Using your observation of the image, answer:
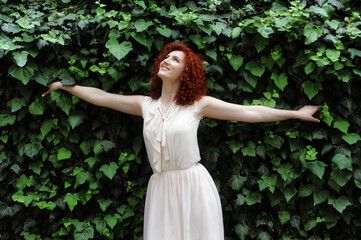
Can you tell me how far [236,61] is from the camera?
289cm

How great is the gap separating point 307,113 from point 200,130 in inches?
33.4

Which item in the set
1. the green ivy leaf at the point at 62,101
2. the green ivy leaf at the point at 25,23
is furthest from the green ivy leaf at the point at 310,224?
the green ivy leaf at the point at 25,23

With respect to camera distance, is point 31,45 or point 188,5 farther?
point 188,5

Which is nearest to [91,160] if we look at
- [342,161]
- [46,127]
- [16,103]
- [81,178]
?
[81,178]

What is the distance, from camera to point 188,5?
10.1 ft

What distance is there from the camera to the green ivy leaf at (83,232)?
2844 millimetres

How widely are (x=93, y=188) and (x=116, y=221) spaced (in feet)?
1.09

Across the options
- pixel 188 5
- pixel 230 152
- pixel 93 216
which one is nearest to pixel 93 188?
pixel 93 216

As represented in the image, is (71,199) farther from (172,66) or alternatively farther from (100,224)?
(172,66)

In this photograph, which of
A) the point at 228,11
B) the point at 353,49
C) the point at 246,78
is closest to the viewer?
the point at 353,49

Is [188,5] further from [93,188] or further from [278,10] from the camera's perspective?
[93,188]

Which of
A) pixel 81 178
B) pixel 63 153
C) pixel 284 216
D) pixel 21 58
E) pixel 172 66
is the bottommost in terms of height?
pixel 284 216

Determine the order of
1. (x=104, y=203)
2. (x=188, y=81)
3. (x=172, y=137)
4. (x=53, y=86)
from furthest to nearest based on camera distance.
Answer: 1. (x=104, y=203)
2. (x=53, y=86)
3. (x=188, y=81)
4. (x=172, y=137)

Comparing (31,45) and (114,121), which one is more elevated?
(31,45)
